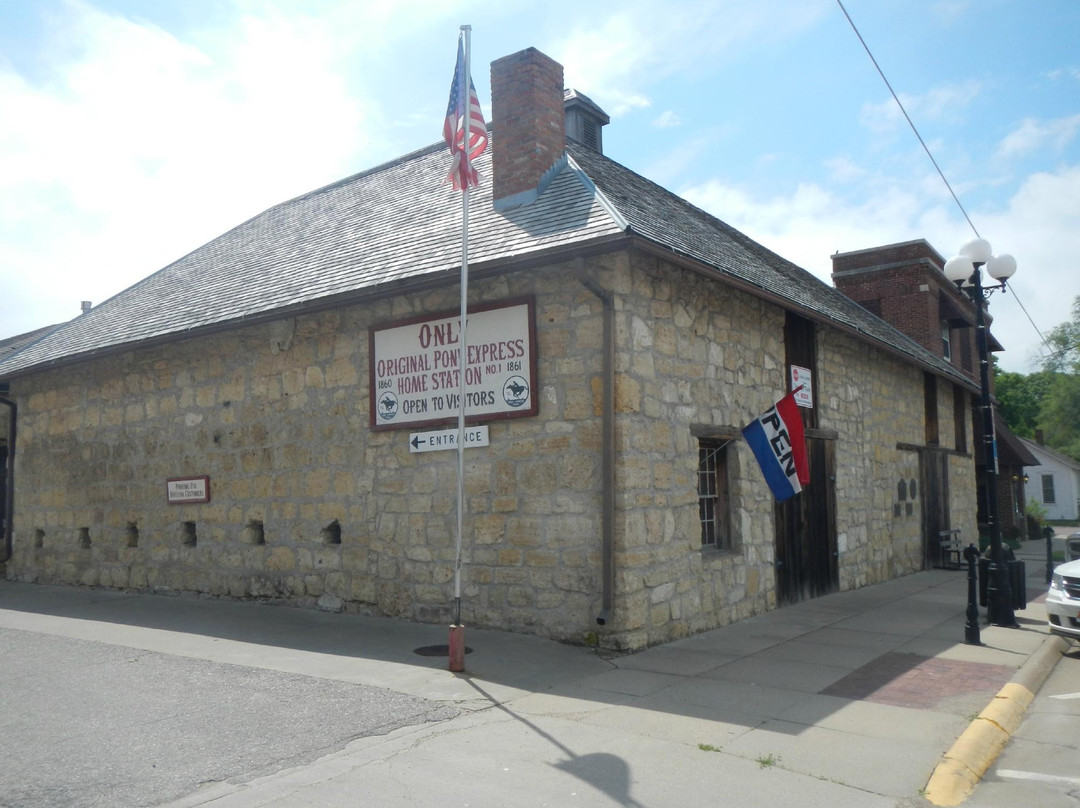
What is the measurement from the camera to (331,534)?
1088cm

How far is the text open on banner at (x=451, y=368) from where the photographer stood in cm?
910

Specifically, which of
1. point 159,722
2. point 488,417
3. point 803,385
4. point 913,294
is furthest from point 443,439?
point 913,294

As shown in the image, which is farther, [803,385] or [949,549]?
[949,549]

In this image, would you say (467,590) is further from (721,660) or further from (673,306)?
(673,306)

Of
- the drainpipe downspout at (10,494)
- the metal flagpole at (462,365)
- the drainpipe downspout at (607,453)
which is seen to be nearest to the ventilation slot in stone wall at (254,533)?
the metal flagpole at (462,365)

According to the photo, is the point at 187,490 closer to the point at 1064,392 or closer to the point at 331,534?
the point at 331,534

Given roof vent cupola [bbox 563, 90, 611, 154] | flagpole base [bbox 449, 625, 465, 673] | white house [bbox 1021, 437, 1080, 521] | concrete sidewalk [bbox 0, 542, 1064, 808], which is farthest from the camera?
white house [bbox 1021, 437, 1080, 521]

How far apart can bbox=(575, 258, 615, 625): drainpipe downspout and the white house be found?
51.1 m

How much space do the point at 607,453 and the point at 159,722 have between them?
429 centimetres

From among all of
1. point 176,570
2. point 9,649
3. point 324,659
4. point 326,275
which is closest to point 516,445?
point 324,659

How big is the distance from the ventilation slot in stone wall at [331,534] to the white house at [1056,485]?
50.9m

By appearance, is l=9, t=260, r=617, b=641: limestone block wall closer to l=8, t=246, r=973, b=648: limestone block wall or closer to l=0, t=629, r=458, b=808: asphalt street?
l=8, t=246, r=973, b=648: limestone block wall

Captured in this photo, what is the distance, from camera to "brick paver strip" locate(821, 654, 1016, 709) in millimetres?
6930

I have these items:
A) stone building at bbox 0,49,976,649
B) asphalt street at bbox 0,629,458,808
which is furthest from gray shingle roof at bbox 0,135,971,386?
asphalt street at bbox 0,629,458,808
